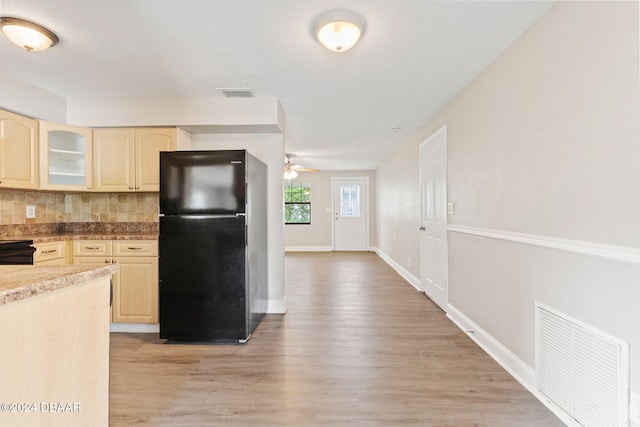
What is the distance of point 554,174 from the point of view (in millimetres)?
1709

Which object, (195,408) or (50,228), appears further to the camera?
(50,228)

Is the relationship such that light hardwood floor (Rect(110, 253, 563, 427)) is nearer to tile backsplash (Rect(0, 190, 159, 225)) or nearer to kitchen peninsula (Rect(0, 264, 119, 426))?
kitchen peninsula (Rect(0, 264, 119, 426))

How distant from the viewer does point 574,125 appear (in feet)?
5.12

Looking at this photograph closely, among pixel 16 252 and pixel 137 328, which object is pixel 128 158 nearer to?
pixel 16 252

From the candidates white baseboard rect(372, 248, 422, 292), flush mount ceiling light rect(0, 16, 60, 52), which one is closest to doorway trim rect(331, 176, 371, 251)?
white baseboard rect(372, 248, 422, 292)

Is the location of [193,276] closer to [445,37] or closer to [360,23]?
[360,23]

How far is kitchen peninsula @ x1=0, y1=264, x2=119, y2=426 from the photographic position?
0.86 metres

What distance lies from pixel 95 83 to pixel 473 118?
3461 millimetres

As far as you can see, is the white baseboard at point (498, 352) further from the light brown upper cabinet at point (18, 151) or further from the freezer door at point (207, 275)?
the light brown upper cabinet at point (18, 151)

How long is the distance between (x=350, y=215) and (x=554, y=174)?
22.1 feet

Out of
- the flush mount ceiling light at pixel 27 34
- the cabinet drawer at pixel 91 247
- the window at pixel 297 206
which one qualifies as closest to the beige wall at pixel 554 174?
the flush mount ceiling light at pixel 27 34

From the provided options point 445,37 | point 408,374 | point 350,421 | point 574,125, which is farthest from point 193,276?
point 574,125

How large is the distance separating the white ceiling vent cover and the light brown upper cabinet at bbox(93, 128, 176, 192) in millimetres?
3449

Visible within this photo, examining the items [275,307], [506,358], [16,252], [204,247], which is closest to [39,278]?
[204,247]
